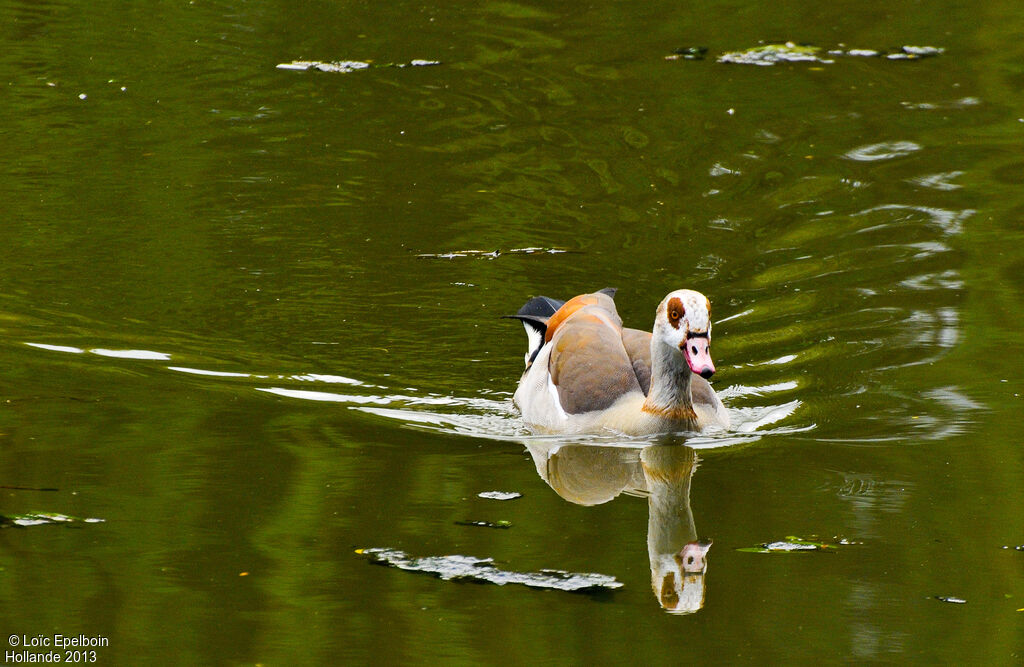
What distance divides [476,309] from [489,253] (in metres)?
1.39

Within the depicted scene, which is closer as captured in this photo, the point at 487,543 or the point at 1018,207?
the point at 487,543

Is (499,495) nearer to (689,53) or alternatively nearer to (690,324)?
(690,324)

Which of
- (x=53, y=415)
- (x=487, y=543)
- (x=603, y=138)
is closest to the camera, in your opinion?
(x=487, y=543)

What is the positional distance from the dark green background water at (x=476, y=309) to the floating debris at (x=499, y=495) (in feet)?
0.21

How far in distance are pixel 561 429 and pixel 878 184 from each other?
22.1 ft

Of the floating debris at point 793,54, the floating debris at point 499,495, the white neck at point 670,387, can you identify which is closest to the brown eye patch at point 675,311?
the white neck at point 670,387

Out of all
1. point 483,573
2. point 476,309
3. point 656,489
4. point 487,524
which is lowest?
point 476,309

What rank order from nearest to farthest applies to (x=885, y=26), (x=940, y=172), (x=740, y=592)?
(x=740, y=592), (x=940, y=172), (x=885, y=26)

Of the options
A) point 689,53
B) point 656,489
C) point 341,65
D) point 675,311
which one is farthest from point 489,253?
point 689,53

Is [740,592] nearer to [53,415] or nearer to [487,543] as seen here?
[487,543]

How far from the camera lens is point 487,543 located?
22.9ft

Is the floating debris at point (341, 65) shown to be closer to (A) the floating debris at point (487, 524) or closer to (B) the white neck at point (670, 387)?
(B) the white neck at point (670, 387)

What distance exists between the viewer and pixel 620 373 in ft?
31.9

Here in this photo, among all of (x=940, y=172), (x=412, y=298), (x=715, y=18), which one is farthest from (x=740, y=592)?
(x=715, y=18)
